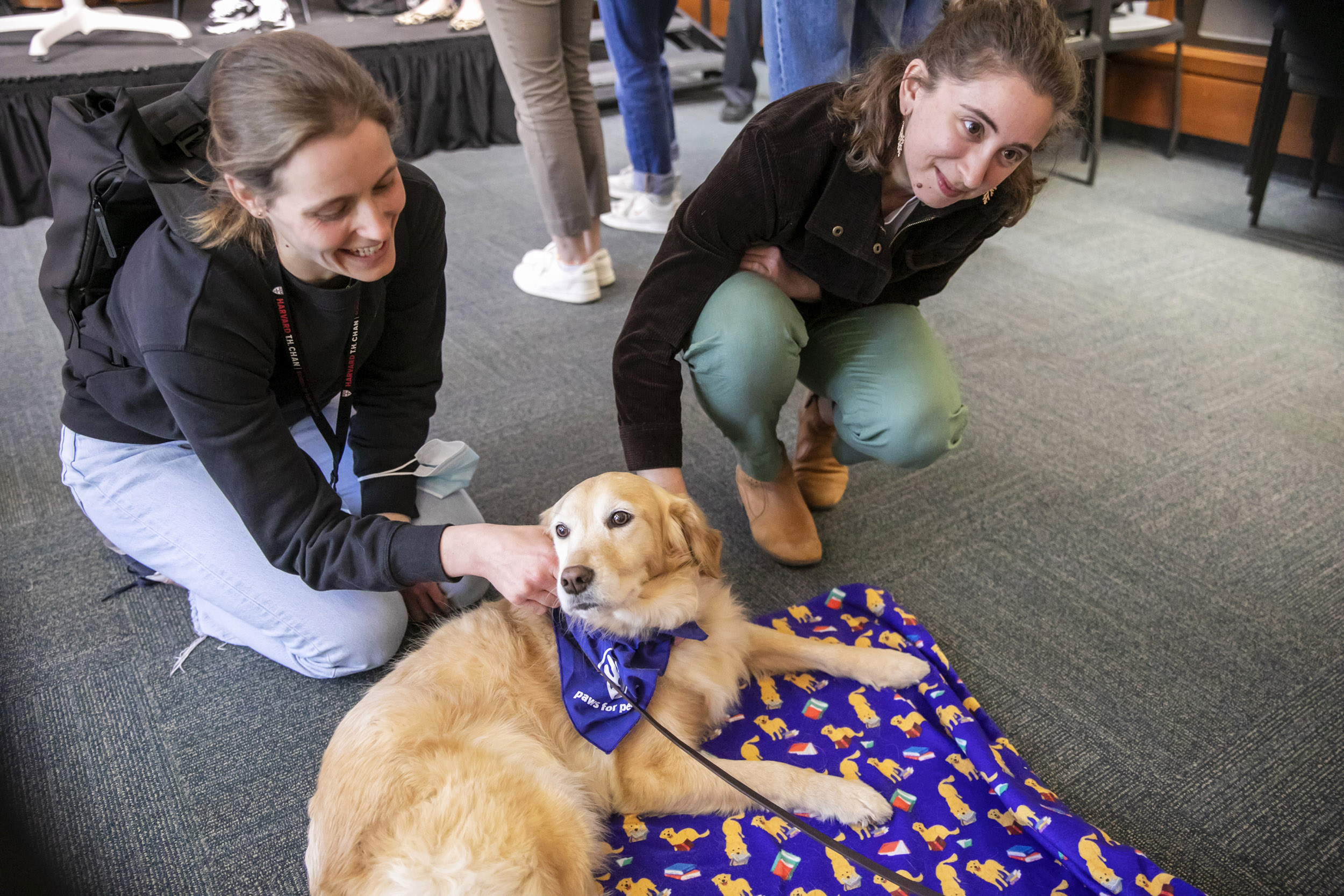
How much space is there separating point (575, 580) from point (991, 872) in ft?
2.69

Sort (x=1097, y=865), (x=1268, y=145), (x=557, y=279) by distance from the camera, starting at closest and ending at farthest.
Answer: (x=1097, y=865)
(x=557, y=279)
(x=1268, y=145)

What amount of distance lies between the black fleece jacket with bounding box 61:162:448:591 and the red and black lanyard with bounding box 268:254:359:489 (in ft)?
0.04

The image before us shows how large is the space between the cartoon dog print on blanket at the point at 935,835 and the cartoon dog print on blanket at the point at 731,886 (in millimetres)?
305

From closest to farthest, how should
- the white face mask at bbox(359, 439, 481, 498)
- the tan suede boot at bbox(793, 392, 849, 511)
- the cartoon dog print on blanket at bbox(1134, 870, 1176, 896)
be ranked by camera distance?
the cartoon dog print on blanket at bbox(1134, 870, 1176, 896)
the white face mask at bbox(359, 439, 481, 498)
the tan suede boot at bbox(793, 392, 849, 511)

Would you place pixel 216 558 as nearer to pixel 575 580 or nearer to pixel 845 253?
pixel 575 580

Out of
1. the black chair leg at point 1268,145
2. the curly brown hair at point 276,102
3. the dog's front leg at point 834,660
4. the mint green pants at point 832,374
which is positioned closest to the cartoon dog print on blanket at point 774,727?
the dog's front leg at point 834,660

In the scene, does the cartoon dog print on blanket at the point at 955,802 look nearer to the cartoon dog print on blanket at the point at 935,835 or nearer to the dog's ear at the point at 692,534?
the cartoon dog print on blanket at the point at 935,835

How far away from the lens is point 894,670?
68.1 inches

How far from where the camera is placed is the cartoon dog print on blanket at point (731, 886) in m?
1.39

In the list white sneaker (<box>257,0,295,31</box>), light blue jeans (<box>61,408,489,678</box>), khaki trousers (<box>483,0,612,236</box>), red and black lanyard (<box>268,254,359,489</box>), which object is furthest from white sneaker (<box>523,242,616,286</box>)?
white sneaker (<box>257,0,295,31</box>)

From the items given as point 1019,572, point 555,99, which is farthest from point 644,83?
point 1019,572

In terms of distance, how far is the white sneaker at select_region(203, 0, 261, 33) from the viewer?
5.46m

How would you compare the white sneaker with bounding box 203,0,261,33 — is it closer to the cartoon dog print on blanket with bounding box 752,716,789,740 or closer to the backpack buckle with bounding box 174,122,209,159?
the backpack buckle with bounding box 174,122,209,159

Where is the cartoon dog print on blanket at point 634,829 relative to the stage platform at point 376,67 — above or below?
below
